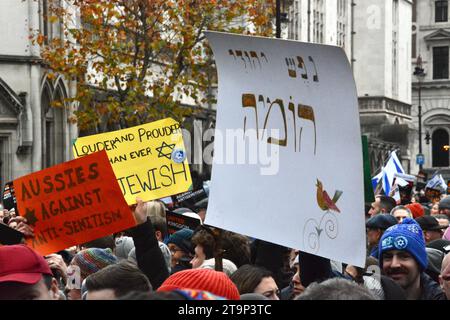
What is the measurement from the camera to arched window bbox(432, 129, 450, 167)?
253 feet

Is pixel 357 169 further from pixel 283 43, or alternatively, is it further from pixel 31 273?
pixel 31 273

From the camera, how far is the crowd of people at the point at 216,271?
416cm

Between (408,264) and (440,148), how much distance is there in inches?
2880

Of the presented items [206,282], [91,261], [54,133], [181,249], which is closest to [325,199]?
[206,282]

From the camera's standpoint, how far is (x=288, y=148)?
5.21 m

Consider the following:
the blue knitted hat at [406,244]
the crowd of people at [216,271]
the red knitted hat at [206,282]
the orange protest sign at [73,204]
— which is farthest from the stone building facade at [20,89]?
the red knitted hat at [206,282]

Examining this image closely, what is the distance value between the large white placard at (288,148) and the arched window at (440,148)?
240 ft


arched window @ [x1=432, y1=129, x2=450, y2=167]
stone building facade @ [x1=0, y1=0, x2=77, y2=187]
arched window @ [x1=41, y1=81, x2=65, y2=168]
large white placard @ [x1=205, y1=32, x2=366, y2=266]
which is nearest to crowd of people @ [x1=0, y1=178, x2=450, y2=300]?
large white placard @ [x1=205, y1=32, x2=366, y2=266]

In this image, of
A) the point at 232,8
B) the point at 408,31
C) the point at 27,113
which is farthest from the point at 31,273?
the point at 408,31

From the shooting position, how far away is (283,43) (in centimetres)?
513

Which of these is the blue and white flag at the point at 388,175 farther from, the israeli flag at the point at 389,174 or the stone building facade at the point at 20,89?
the stone building facade at the point at 20,89

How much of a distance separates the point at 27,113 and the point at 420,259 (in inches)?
736

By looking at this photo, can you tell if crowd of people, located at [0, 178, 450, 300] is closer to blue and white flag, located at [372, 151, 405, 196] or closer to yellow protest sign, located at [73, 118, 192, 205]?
yellow protest sign, located at [73, 118, 192, 205]

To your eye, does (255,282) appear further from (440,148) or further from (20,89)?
(440,148)
